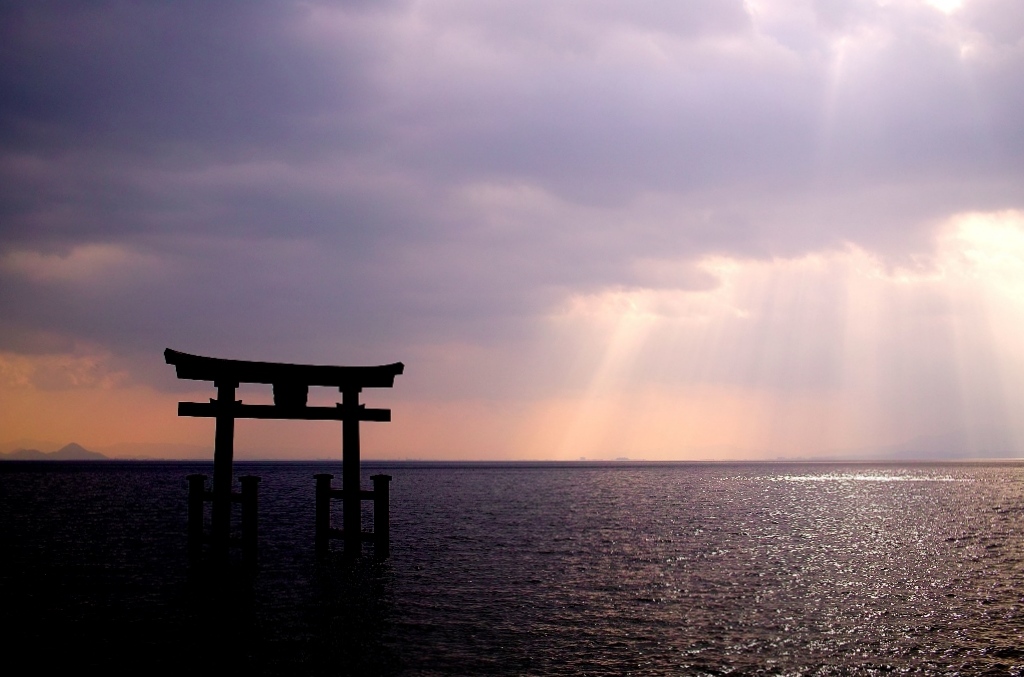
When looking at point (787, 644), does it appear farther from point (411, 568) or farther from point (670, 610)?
point (411, 568)

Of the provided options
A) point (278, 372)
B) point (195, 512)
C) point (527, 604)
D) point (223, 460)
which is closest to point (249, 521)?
point (223, 460)

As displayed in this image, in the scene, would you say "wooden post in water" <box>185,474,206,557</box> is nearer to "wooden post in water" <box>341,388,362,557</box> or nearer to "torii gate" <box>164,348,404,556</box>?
"torii gate" <box>164,348,404,556</box>

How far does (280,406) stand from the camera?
2377 centimetres

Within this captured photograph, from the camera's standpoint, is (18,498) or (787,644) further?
(18,498)

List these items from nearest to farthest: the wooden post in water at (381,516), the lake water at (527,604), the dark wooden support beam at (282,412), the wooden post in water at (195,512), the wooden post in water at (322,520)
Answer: the lake water at (527,604)
the dark wooden support beam at (282,412)
the wooden post in water at (195,512)
the wooden post in water at (381,516)
the wooden post in water at (322,520)

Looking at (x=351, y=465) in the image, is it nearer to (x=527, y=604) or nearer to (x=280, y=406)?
(x=280, y=406)

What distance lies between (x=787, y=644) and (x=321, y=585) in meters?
12.6

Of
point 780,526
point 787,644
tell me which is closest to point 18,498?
point 780,526

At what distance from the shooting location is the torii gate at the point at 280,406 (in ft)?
73.9

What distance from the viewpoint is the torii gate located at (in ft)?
73.9

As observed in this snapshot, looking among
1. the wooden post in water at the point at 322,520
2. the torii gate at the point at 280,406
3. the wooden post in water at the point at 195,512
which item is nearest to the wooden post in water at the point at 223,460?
the torii gate at the point at 280,406

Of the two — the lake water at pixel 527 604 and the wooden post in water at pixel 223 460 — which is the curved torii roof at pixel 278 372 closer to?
the wooden post in water at pixel 223 460

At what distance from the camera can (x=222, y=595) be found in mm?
20828

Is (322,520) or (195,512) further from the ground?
(195,512)
